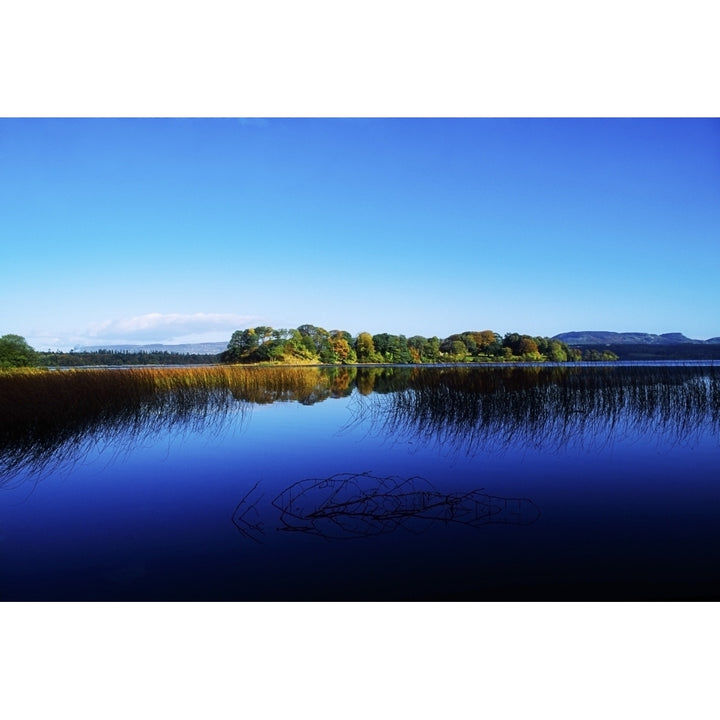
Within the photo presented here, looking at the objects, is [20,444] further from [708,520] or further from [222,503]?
[708,520]

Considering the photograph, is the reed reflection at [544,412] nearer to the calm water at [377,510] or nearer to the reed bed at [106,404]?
the calm water at [377,510]

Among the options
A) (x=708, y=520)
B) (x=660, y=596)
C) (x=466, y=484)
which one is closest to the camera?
(x=660, y=596)

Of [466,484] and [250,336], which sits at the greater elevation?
[250,336]

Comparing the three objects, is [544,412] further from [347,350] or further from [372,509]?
[347,350]

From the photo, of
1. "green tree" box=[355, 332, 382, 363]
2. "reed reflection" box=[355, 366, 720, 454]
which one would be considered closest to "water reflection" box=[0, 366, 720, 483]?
"reed reflection" box=[355, 366, 720, 454]

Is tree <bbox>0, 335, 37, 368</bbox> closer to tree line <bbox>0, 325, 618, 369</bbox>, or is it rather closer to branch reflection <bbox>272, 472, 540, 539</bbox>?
tree line <bbox>0, 325, 618, 369</bbox>

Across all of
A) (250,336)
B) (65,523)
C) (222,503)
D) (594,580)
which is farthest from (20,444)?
(250,336)
